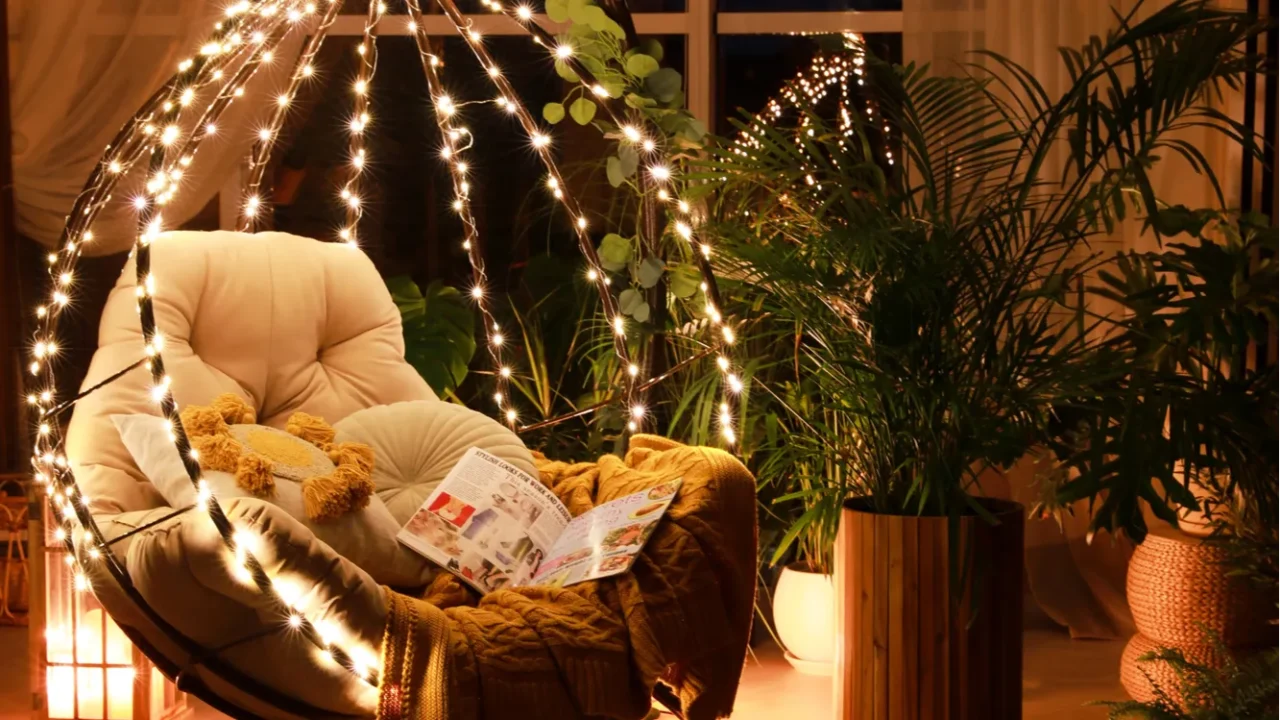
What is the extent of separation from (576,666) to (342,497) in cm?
58

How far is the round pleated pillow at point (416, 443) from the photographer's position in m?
2.68

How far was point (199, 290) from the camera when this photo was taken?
2709 mm

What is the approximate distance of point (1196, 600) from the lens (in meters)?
2.71

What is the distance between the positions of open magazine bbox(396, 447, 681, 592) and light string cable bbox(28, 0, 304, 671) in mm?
568

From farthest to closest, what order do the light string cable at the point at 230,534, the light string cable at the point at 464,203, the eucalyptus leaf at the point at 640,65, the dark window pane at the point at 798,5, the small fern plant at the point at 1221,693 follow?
the dark window pane at the point at 798,5 → the light string cable at the point at 464,203 → the eucalyptus leaf at the point at 640,65 → the small fern plant at the point at 1221,693 → the light string cable at the point at 230,534

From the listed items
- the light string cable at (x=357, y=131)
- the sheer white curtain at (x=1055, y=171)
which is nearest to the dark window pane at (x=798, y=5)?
the sheer white curtain at (x=1055, y=171)

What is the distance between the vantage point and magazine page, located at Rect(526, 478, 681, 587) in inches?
89.8

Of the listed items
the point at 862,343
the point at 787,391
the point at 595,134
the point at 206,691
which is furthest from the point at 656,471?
the point at 595,134

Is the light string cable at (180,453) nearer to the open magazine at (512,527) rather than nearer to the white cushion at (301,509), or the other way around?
the white cushion at (301,509)

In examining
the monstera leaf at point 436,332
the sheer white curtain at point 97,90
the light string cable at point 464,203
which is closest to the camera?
the light string cable at point 464,203

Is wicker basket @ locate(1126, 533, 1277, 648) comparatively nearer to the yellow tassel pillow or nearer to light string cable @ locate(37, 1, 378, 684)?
the yellow tassel pillow

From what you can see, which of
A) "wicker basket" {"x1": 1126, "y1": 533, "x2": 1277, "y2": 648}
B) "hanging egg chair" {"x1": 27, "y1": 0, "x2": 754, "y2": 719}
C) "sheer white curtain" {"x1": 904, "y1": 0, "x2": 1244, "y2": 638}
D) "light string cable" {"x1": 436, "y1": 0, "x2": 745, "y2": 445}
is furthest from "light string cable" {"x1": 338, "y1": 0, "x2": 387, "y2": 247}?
"wicker basket" {"x1": 1126, "y1": 533, "x2": 1277, "y2": 648}

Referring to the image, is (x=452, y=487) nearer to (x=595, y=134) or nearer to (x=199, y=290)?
(x=199, y=290)

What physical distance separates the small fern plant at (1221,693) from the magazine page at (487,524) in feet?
3.59
